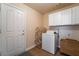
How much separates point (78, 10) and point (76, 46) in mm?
1032

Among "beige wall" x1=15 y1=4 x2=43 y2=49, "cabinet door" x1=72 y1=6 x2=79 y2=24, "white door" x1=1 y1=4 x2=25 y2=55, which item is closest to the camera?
"white door" x1=1 y1=4 x2=25 y2=55

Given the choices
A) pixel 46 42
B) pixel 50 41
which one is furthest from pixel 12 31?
pixel 50 41

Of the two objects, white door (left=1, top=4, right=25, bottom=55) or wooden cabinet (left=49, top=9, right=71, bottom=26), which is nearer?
white door (left=1, top=4, right=25, bottom=55)

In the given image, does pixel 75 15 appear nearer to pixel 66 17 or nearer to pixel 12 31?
pixel 66 17

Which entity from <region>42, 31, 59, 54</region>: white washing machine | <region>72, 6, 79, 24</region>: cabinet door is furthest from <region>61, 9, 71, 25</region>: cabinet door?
<region>42, 31, 59, 54</region>: white washing machine

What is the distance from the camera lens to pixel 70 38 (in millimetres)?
2240

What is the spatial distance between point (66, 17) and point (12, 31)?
173 centimetres

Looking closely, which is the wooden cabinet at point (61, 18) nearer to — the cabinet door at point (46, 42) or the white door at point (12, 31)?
the cabinet door at point (46, 42)

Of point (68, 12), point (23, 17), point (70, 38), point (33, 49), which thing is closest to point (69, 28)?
point (70, 38)

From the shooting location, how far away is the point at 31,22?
81.4 inches

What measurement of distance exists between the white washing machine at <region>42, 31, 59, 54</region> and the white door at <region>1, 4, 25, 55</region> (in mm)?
655

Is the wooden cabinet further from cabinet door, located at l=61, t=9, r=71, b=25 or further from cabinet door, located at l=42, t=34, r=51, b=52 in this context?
cabinet door, located at l=42, t=34, r=51, b=52

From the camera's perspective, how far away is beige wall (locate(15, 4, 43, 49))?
196 centimetres

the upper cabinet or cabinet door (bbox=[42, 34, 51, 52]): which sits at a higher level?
the upper cabinet
